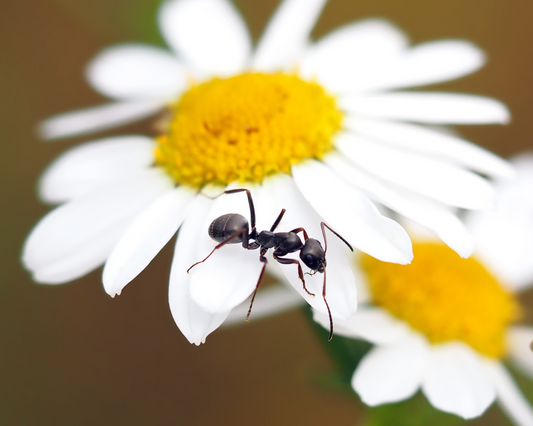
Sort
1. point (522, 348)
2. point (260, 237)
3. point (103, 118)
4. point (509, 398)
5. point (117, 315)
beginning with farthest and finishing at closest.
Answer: point (117, 315) < point (103, 118) < point (522, 348) < point (509, 398) < point (260, 237)

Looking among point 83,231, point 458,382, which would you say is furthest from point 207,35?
point 458,382

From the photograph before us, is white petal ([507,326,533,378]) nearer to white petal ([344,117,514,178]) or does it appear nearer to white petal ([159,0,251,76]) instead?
white petal ([344,117,514,178])

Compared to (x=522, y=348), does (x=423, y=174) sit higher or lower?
higher

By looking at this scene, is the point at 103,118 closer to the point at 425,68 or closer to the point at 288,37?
the point at 288,37

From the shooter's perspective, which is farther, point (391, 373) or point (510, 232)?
point (510, 232)

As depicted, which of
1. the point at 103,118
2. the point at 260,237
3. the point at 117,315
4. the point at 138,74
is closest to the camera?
the point at 260,237

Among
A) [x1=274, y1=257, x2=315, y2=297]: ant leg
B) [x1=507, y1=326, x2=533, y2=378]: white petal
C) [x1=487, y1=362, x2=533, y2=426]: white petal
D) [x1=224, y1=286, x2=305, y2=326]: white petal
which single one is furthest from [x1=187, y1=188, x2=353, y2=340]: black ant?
[x1=507, y1=326, x2=533, y2=378]: white petal

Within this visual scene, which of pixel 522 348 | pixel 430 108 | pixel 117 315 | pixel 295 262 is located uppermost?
A: pixel 430 108

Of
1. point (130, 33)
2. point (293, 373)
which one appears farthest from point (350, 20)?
point (293, 373)
